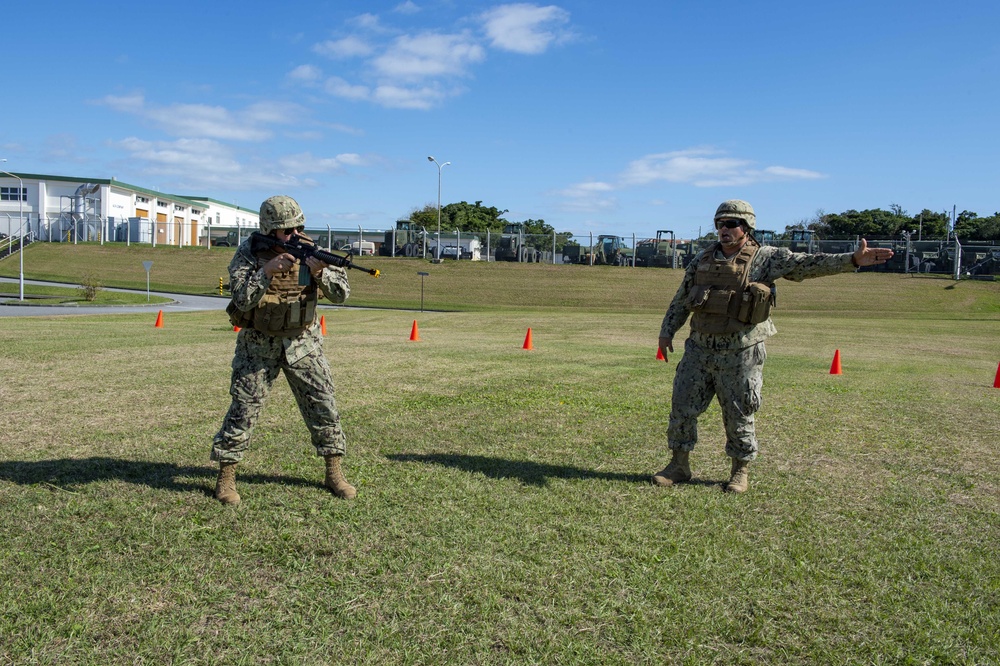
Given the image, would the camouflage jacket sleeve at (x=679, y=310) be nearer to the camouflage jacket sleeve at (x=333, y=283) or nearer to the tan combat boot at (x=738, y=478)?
the tan combat boot at (x=738, y=478)

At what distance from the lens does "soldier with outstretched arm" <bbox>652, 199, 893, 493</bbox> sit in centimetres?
566

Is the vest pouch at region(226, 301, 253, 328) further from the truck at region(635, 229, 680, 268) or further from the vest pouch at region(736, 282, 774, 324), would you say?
the truck at region(635, 229, 680, 268)

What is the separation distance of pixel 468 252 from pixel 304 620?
50908 mm

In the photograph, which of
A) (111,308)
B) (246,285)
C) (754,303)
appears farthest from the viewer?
(111,308)

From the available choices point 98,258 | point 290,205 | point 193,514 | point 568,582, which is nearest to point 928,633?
point 568,582

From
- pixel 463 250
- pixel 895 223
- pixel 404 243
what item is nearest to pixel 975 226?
pixel 895 223

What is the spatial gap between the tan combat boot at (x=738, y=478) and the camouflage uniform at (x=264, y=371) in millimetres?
3059

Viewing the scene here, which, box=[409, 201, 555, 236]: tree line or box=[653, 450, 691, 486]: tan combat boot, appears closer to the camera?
box=[653, 450, 691, 486]: tan combat boot

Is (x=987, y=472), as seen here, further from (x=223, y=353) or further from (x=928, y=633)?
(x=223, y=353)

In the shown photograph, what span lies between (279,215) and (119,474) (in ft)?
7.85

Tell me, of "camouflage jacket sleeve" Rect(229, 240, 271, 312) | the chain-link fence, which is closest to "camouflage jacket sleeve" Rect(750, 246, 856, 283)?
"camouflage jacket sleeve" Rect(229, 240, 271, 312)

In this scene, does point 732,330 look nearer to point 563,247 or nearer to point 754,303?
point 754,303

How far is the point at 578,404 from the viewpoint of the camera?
30.5ft

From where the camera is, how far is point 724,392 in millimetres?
5789
